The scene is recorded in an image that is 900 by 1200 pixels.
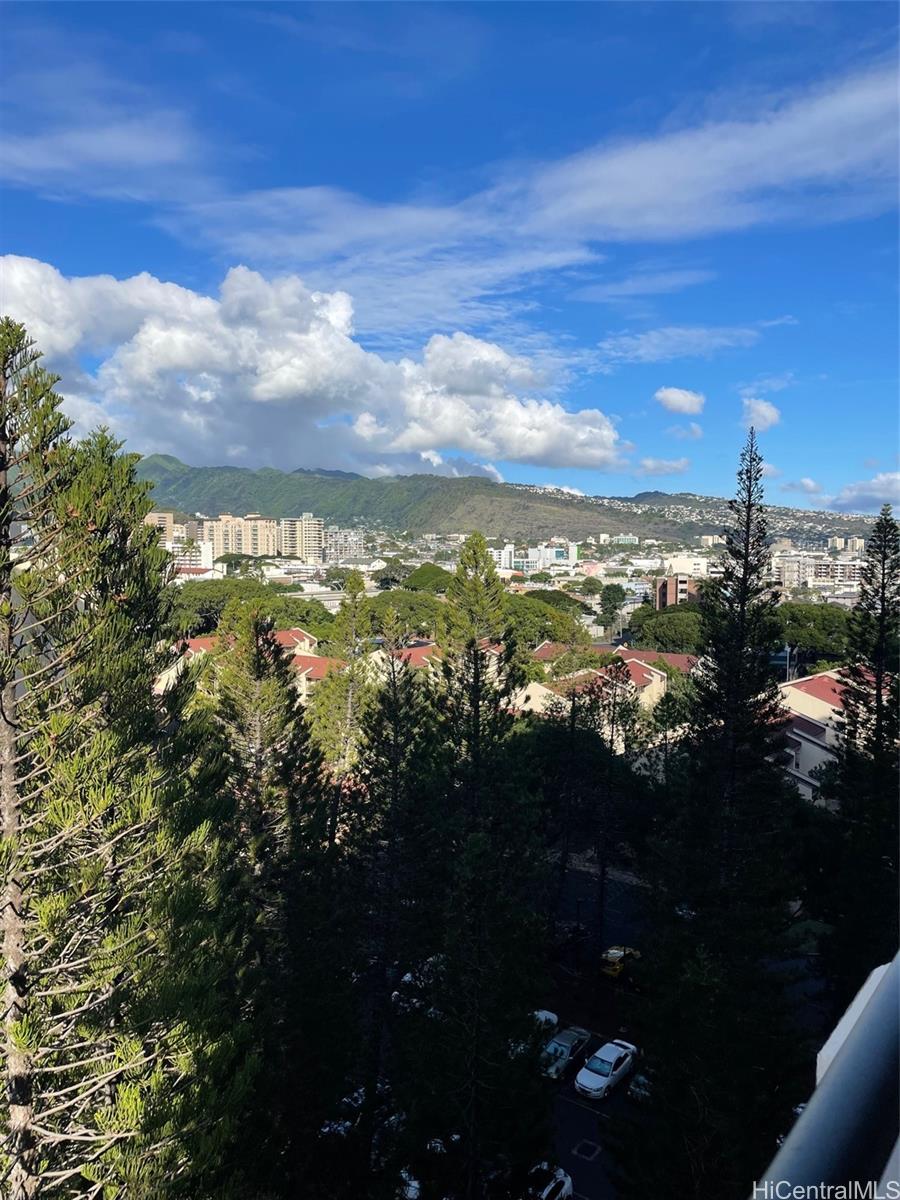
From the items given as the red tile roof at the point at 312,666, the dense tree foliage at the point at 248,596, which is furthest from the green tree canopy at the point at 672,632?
the red tile roof at the point at 312,666

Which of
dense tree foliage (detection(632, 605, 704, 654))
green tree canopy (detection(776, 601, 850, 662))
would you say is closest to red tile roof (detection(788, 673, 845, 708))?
green tree canopy (detection(776, 601, 850, 662))

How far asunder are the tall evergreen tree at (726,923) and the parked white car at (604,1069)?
83.0 inches

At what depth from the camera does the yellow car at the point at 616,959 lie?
15.5 meters

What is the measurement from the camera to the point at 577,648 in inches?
1291

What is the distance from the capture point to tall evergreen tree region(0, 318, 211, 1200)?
477cm

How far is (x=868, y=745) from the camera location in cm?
1623

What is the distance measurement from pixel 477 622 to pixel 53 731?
37.7 ft

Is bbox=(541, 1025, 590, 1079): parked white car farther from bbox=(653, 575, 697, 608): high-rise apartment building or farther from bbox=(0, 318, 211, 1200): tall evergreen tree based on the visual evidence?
bbox=(653, 575, 697, 608): high-rise apartment building

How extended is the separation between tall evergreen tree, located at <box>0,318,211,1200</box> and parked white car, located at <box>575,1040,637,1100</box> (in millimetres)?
8217

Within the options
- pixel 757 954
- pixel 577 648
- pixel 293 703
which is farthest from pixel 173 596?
pixel 577 648

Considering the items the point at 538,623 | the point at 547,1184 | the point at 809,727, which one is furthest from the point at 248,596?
the point at 547,1184

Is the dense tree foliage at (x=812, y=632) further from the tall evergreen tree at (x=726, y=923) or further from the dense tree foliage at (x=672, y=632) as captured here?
the tall evergreen tree at (x=726, y=923)

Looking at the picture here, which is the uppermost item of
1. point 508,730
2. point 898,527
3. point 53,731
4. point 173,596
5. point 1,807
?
point 898,527

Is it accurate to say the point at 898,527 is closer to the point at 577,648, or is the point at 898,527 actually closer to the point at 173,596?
the point at 173,596
